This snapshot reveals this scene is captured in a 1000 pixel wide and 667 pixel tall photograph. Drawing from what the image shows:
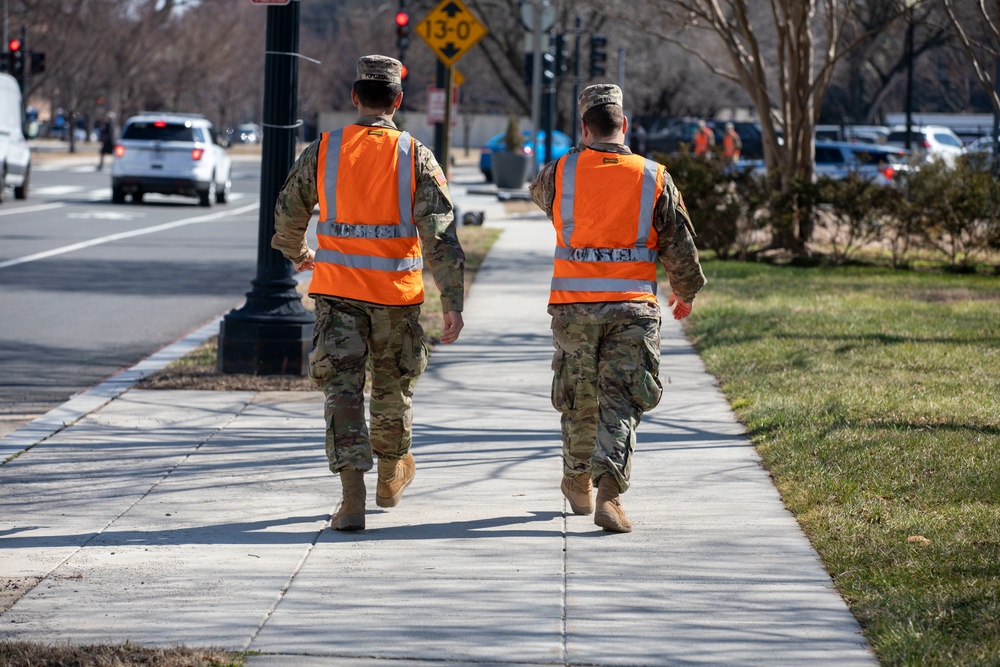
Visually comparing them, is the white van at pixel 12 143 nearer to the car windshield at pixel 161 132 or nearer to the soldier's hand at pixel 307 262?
the car windshield at pixel 161 132

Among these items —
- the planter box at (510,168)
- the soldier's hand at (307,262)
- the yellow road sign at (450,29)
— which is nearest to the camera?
the soldier's hand at (307,262)

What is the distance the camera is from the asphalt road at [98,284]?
10.0m

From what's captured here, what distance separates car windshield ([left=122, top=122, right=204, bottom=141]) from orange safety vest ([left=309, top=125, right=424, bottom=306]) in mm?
22677

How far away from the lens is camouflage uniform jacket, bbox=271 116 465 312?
567 centimetres

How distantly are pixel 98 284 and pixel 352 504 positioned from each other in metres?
10.1

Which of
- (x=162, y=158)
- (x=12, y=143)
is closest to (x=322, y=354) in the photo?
(x=162, y=158)

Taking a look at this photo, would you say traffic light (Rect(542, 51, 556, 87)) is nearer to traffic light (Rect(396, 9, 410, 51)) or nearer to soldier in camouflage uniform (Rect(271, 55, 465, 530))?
traffic light (Rect(396, 9, 410, 51))

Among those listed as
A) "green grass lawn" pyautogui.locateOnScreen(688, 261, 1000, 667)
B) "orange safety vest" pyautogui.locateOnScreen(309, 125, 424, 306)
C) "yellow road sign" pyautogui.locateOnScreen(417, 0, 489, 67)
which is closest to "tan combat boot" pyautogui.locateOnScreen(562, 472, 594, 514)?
"green grass lawn" pyautogui.locateOnScreen(688, 261, 1000, 667)

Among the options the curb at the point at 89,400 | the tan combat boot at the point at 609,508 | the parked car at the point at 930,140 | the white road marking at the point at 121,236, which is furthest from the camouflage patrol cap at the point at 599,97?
the parked car at the point at 930,140

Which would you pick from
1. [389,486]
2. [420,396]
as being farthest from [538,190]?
[420,396]

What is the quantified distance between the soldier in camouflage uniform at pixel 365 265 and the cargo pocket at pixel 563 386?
0.46m

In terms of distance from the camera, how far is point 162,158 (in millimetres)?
27312

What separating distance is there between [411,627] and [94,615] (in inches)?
41.1

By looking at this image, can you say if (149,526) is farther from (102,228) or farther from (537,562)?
(102,228)
